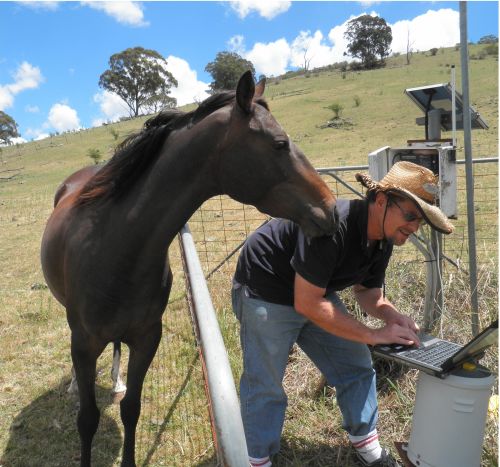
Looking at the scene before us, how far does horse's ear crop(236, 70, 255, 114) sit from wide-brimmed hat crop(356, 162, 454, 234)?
76 cm

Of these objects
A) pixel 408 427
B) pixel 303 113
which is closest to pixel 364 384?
pixel 408 427

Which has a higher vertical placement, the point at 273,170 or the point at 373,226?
the point at 273,170

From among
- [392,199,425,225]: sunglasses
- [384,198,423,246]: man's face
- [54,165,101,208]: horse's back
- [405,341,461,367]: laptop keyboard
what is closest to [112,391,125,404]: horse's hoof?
[54,165,101,208]: horse's back

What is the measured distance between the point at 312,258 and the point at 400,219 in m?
0.47

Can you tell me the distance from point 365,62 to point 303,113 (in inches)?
1277

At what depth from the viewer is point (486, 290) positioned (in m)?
3.74

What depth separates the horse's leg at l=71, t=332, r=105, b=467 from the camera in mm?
2680

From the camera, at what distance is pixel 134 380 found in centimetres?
290

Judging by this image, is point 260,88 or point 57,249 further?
point 57,249

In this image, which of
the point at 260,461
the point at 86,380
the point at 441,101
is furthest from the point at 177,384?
the point at 441,101

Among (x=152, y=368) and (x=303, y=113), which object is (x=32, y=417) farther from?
(x=303, y=113)

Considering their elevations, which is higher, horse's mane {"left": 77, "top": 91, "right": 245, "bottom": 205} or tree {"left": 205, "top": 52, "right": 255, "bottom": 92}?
tree {"left": 205, "top": 52, "right": 255, "bottom": 92}

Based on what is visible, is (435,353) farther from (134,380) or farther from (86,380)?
(86,380)

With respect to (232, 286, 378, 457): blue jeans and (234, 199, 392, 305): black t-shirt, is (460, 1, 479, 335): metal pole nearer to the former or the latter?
(234, 199, 392, 305): black t-shirt
